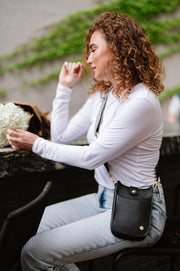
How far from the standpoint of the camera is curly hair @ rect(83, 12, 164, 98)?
1110 mm

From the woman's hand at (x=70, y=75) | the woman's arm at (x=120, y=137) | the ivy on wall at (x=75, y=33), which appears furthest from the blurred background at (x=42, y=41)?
the woman's arm at (x=120, y=137)

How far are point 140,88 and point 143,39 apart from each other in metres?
0.24

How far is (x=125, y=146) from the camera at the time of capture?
39.6 inches

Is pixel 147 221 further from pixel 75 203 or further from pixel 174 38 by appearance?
pixel 174 38

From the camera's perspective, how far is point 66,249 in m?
0.96

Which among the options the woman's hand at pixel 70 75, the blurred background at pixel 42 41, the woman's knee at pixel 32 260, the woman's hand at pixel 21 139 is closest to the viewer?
the woman's knee at pixel 32 260

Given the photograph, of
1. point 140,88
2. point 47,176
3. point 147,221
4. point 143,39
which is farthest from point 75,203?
point 143,39

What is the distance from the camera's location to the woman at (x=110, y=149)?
0.98 metres

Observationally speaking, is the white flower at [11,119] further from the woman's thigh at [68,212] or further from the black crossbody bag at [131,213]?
the black crossbody bag at [131,213]

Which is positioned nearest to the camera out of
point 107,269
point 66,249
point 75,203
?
point 66,249

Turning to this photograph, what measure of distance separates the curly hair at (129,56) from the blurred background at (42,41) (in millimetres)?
1670

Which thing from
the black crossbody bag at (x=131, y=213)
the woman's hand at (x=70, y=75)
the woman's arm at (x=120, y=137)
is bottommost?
the black crossbody bag at (x=131, y=213)

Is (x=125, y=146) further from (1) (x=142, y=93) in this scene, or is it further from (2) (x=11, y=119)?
(2) (x=11, y=119)

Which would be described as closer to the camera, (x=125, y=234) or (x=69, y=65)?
(x=125, y=234)
